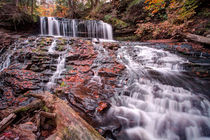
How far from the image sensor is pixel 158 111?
2924 millimetres

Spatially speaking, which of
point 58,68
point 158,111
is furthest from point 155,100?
point 58,68

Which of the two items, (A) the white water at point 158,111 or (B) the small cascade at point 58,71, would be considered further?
(B) the small cascade at point 58,71

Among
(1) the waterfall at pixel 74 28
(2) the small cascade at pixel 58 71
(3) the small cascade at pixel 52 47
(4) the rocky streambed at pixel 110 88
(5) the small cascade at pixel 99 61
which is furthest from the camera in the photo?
(1) the waterfall at pixel 74 28

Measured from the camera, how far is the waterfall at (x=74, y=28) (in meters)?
11.2

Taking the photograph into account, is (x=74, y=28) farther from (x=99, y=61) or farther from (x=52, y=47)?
(x=99, y=61)

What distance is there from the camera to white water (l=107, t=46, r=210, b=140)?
2330 mm

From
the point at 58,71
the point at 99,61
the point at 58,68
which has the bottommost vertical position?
the point at 58,71

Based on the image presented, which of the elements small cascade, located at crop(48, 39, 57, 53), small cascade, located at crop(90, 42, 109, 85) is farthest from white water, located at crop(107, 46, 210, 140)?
small cascade, located at crop(48, 39, 57, 53)

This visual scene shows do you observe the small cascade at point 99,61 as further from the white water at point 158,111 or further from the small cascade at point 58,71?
the small cascade at point 58,71

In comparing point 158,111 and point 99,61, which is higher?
point 99,61

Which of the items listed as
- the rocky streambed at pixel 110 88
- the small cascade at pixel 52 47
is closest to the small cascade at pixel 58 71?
the rocky streambed at pixel 110 88

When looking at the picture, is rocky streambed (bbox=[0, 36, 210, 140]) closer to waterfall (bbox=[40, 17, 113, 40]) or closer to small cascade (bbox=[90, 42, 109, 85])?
small cascade (bbox=[90, 42, 109, 85])

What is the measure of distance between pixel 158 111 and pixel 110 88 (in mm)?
1732

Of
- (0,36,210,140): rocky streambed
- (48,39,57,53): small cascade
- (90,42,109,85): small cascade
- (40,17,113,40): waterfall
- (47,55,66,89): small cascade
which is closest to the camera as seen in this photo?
(0,36,210,140): rocky streambed
